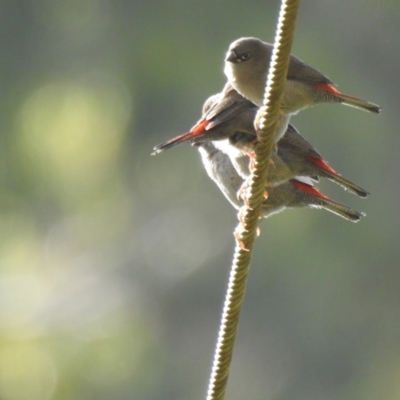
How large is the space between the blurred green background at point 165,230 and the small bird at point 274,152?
6399 mm

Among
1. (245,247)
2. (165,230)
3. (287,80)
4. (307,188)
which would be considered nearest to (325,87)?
(287,80)

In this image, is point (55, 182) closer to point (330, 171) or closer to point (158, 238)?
point (158, 238)

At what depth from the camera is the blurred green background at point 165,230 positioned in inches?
436

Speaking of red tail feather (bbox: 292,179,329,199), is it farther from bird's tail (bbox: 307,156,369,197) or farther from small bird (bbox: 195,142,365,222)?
bird's tail (bbox: 307,156,369,197)

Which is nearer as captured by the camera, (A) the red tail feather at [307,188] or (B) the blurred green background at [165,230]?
(A) the red tail feather at [307,188]

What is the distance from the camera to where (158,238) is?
1141 cm

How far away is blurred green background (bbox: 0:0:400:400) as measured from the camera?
11.1 metres

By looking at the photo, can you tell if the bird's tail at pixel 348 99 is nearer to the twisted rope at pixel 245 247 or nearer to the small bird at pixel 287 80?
the small bird at pixel 287 80

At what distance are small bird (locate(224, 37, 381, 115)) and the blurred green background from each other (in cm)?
657

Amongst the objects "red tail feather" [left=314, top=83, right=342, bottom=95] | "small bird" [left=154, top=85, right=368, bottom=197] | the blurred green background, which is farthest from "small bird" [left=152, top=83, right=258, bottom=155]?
the blurred green background

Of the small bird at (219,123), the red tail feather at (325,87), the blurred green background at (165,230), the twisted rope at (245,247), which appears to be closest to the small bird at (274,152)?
the small bird at (219,123)

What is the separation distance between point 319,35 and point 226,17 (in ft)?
5.45

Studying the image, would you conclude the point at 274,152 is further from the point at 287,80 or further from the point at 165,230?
the point at 165,230

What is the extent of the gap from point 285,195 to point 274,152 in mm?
330
